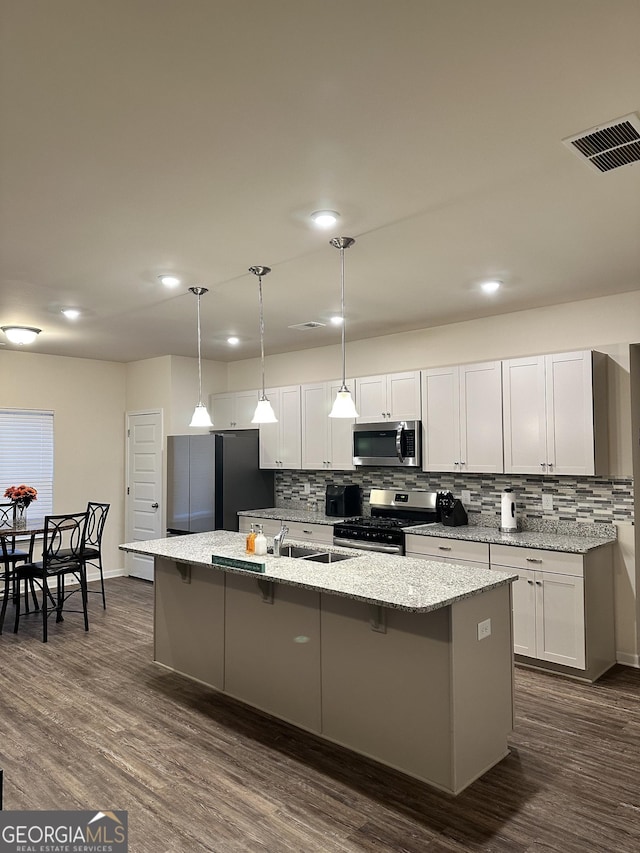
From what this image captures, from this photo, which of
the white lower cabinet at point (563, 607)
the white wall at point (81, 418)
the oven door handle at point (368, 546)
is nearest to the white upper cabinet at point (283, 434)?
the oven door handle at point (368, 546)

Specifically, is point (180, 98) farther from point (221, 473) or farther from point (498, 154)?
point (221, 473)

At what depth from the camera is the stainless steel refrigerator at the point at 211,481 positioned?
21.9ft

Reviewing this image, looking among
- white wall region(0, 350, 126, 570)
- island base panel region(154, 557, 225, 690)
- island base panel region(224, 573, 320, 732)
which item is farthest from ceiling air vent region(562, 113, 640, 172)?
white wall region(0, 350, 126, 570)

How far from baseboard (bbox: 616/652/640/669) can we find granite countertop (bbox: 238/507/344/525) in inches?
99.3

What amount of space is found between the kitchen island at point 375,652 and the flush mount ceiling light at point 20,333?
2673mm

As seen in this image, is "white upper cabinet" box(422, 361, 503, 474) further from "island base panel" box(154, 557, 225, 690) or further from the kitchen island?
"island base panel" box(154, 557, 225, 690)

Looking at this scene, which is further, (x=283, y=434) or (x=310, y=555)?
(x=283, y=434)

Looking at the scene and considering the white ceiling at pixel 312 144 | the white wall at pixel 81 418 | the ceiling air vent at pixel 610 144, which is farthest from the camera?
the white wall at pixel 81 418

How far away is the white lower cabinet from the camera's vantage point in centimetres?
411

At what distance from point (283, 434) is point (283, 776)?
4116 mm

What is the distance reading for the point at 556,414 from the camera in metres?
4.54

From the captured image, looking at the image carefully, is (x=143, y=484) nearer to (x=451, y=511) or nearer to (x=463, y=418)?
(x=451, y=511)

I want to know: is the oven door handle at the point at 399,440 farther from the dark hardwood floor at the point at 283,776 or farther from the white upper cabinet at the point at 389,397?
the dark hardwood floor at the point at 283,776

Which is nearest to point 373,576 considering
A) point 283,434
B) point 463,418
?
point 463,418
